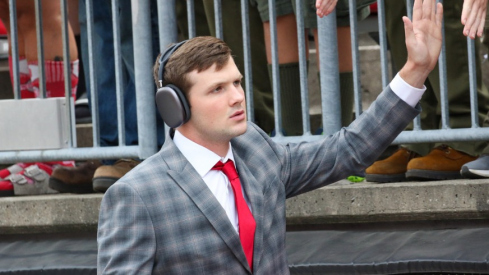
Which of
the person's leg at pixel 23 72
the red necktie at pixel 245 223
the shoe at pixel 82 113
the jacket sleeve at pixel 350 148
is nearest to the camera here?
the red necktie at pixel 245 223

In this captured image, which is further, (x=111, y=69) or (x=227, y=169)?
(x=111, y=69)

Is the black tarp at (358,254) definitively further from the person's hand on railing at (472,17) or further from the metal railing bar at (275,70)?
the person's hand on railing at (472,17)

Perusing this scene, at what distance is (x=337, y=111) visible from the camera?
12.5 feet

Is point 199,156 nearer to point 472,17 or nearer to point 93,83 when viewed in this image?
point 472,17

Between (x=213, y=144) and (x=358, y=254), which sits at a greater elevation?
(x=213, y=144)

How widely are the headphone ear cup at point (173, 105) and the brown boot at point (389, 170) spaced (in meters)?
1.50

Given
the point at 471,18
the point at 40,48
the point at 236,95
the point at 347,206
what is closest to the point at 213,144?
the point at 236,95

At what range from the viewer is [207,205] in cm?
252

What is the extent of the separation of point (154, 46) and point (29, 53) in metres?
0.71

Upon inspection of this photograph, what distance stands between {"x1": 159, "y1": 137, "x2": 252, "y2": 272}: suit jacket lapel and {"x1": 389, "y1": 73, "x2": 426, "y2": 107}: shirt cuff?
1.97 ft

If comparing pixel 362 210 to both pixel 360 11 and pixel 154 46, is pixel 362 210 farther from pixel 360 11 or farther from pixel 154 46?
pixel 154 46

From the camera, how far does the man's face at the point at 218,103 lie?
257 centimetres

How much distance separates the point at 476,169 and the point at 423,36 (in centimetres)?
121

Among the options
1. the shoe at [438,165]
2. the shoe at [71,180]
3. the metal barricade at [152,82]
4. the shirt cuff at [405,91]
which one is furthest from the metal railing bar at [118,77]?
the shirt cuff at [405,91]
